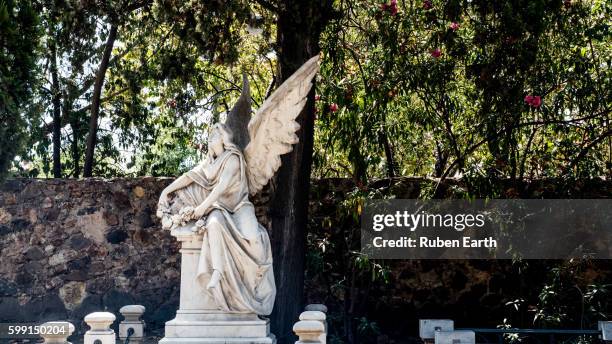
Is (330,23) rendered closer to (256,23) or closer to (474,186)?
(256,23)

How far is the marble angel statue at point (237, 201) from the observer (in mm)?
7781

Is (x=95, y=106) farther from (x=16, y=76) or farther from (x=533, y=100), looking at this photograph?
(x=533, y=100)

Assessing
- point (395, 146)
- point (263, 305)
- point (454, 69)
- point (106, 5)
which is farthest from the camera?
point (395, 146)

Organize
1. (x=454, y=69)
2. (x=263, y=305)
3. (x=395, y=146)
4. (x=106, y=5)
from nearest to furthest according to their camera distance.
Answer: (x=263, y=305)
(x=106, y=5)
(x=454, y=69)
(x=395, y=146)

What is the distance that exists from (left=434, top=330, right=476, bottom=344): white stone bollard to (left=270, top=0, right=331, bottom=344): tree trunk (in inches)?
77.5

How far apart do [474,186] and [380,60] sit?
1656 millimetres

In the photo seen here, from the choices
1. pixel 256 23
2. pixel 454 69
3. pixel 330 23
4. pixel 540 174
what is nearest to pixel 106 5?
pixel 256 23

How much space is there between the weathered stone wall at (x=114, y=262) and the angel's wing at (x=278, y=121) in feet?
8.30

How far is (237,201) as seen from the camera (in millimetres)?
8078

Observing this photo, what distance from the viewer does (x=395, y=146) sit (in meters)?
11.1

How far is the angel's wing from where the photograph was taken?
26.8ft

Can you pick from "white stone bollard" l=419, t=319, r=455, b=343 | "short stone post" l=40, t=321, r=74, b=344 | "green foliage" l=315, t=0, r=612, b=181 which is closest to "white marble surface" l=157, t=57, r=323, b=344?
"short stone post" l=40, t=321, r=74, b=344

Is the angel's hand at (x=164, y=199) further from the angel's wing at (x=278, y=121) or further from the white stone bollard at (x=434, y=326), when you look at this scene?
the white stone bollard at (x=434, y=326)

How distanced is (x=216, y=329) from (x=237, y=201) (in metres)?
1.11
